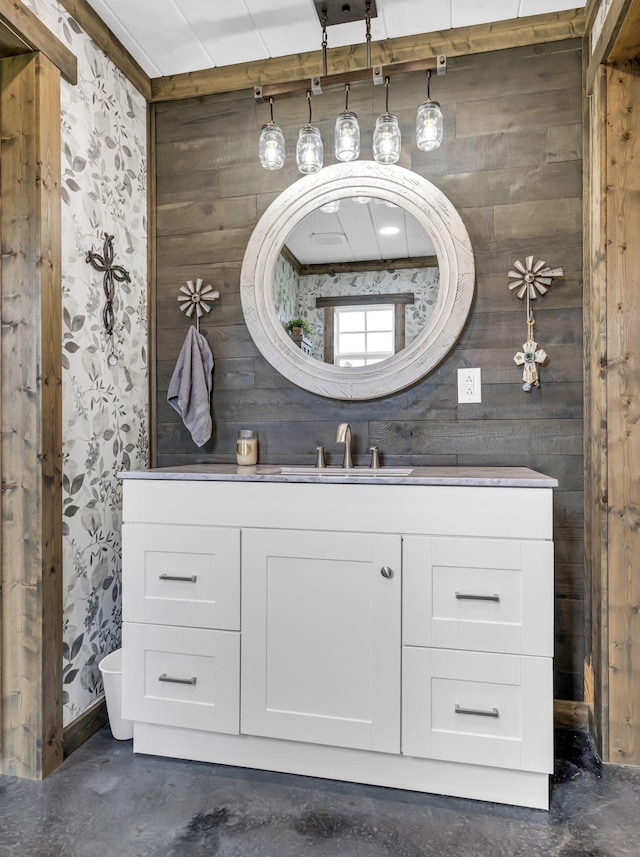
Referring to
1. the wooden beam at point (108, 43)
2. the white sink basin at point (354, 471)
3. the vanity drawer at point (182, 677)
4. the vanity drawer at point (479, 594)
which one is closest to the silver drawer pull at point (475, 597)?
the vanity drawer at point (479, 594)

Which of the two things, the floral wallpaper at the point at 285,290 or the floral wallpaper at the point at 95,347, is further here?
the floral wallpaper at the point at 285,290

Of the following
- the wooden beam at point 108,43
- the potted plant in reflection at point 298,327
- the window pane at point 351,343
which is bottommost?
the window pane at point 351,343

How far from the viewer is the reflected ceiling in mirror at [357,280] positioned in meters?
2.12

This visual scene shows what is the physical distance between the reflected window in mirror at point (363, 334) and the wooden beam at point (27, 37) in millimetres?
1177

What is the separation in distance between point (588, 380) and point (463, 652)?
102 cm

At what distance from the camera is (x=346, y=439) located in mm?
2111

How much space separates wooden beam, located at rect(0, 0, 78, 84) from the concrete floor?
2.14 meters

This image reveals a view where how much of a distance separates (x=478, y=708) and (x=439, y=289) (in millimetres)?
1367

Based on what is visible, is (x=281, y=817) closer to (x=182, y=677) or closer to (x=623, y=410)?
(x=182, y=677)

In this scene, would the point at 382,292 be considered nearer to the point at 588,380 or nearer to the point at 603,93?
the point at 588,380

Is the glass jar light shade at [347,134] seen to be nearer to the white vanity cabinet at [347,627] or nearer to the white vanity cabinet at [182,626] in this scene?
the white vanity cabinet at [347,627]

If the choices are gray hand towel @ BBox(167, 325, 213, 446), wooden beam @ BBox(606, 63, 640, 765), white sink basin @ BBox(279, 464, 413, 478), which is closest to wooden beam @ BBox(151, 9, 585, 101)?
wooden beam @ BBox(606, 63, 640, 765)

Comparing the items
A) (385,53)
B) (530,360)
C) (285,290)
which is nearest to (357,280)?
(285,290)

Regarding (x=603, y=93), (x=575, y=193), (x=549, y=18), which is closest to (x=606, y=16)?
(x=603, y=93)
